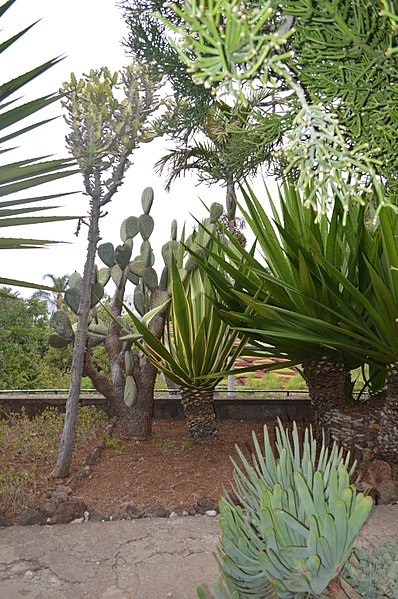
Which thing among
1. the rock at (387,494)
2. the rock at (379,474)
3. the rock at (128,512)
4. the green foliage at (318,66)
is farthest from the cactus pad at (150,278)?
the green foliage at (318,66)

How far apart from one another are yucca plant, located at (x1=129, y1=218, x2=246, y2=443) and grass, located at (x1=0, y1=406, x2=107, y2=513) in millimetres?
1170

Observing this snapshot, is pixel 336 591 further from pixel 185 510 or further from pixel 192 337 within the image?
pixel 192 337

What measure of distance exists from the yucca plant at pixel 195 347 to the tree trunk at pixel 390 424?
1.47 m

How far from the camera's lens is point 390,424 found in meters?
4.41

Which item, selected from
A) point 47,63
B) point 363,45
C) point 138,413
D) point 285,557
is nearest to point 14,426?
point 138,413

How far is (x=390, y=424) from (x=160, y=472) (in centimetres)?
202

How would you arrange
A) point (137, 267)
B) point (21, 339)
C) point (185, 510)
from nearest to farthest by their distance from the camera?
point (185, 510)
point (137, 267)
point (21, 339)

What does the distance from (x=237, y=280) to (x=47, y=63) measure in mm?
2324

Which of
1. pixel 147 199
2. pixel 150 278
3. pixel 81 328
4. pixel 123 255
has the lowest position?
pixel 81 328

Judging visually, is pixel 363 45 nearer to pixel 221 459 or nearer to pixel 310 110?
pixel 310 110

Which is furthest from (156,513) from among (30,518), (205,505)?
(30,518)

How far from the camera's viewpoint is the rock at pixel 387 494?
13.0 feet

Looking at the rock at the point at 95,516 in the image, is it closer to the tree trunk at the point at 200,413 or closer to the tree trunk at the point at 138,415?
the tree trunk at the point at 200,413

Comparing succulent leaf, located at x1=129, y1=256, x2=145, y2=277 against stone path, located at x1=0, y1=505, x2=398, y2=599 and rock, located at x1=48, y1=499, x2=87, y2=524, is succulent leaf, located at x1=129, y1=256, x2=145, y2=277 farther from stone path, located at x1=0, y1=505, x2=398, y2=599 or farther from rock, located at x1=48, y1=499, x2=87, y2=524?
stone path, located at x1=0, y1=505, x2=398, y2=599
